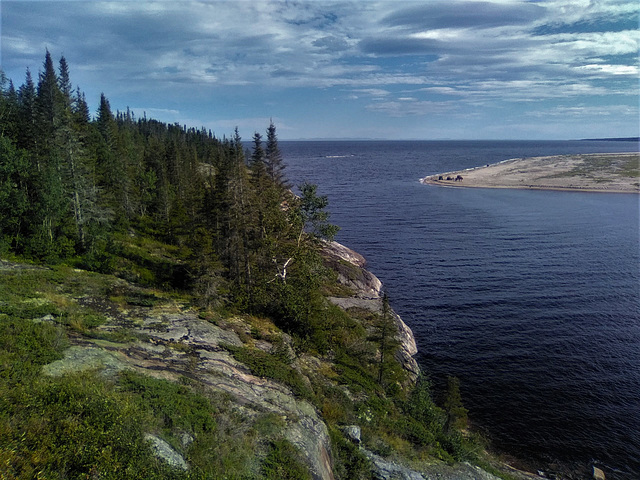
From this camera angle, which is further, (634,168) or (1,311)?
(634,168)

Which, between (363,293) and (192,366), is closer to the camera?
(192,366)

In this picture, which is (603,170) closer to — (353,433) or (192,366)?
(353,433)


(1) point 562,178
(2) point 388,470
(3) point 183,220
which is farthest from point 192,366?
(1) point 562,178

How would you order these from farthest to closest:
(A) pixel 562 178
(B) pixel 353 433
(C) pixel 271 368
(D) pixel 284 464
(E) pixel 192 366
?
(A) pixel 562 178 → (C) pixel 271 368 → (B) pixel 353 433 → (E) pixel 192 366 → (D) pixel 284 464

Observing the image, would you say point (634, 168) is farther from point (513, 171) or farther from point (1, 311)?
point (1, 311)

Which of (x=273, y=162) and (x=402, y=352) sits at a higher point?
(x=273, y=162)

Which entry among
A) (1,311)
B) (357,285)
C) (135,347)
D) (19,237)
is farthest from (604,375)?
(19,237)

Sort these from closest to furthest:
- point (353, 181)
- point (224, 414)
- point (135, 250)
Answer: point (224, 414) < point (135, 250) < point (353, 181)
